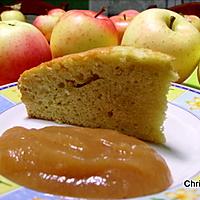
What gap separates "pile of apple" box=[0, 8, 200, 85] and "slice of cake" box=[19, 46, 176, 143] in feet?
0.66

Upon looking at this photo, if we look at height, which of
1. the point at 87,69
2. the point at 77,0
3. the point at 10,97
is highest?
the point at 87,69

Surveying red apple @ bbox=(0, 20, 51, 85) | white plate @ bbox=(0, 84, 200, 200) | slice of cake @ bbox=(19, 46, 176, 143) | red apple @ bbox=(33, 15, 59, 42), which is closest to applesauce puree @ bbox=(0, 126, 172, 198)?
white plate @ bbox=(0, 84, 200, 200)

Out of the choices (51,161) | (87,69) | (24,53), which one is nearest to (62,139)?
(51,161)

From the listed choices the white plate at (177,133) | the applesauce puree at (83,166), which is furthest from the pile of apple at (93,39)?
the applesauce puree at (83,166)

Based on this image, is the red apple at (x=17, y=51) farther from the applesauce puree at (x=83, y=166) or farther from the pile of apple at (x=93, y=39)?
the applesauce puree at (x=83, y=166)

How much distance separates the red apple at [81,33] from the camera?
3.84ft

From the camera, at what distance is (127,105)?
90 cm

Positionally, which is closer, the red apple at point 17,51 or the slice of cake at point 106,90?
the slice of cake at point 106,90

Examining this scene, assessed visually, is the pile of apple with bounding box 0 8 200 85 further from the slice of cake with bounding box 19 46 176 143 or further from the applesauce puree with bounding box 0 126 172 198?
the applesauce puree with bounding box 0 126 172 198

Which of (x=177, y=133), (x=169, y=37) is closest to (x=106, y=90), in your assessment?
(x=177, y=133)

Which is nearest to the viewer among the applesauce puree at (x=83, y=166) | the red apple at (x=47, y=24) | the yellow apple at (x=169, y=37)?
the applesauce puree at (x=83, y=166)

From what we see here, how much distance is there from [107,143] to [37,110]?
10.9 inches

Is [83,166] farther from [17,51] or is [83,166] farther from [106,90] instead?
[17,51]

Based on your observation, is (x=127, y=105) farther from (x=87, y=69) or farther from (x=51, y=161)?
(x=51, y=161)
